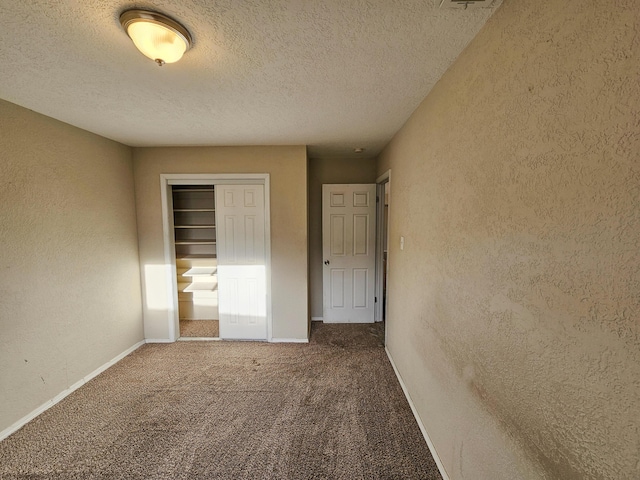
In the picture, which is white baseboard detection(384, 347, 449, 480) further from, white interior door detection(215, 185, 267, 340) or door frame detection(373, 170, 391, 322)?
white interior door detection(215, 185, 267, 340)

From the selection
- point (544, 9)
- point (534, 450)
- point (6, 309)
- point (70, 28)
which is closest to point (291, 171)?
point (70, 28)

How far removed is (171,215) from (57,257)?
45.2 inches

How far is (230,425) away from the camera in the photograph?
1871mm

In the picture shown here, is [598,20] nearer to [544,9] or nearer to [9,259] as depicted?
[544,9]

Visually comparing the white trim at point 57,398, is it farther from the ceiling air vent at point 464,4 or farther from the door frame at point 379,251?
the ceiling air vent at point 464,4

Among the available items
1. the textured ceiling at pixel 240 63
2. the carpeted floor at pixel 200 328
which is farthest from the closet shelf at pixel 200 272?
the textured ceiling at pixel 240 63

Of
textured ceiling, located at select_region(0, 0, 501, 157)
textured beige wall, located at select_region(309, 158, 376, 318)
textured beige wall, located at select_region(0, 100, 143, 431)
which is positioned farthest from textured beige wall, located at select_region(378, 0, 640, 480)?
textured beige wall, located at select_region(0, 100, 143, 431)

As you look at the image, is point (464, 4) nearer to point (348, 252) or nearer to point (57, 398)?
point (348, 252)

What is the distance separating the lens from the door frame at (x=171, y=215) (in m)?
2.98

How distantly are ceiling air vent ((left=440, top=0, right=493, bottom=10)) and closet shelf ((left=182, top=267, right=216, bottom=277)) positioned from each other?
368 cm

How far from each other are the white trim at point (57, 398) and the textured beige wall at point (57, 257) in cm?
4

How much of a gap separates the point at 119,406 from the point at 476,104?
10.6 ft

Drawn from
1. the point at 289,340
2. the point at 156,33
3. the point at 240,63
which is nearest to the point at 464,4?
the point at 240,63

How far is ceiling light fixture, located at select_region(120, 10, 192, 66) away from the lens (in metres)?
1.04
